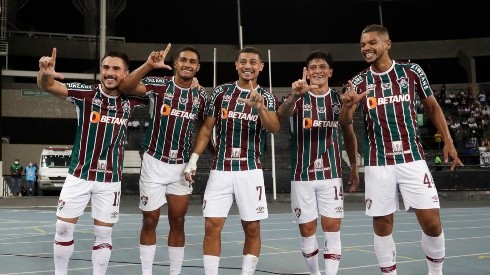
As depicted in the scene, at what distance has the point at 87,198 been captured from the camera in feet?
19.1

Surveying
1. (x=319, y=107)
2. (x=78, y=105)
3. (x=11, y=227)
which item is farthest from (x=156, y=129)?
(x=11, y=227)

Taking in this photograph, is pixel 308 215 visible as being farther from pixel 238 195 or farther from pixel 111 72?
pixel 111 72

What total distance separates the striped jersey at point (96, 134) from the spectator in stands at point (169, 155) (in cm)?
31

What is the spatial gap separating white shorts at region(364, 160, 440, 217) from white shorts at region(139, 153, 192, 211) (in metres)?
2.01

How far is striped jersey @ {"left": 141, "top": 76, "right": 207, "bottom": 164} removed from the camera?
608 centimetres

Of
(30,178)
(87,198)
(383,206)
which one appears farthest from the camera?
(30,178)

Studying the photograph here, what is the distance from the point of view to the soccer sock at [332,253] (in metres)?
5.85

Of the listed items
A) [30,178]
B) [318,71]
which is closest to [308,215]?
[318,71]

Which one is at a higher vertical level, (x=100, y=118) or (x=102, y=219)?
(x=100, y=118)

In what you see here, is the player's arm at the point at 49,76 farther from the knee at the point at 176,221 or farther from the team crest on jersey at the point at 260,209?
the team crest on jersey at the point at 260,209

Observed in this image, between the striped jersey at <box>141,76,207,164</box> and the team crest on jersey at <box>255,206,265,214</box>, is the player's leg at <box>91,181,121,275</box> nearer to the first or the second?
the striped jersey at <box>141,76,207,164</box>

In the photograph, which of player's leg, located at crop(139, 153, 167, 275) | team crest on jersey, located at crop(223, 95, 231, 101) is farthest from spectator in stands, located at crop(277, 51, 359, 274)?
player's leg, located at crop(139, 153, 167, 275)

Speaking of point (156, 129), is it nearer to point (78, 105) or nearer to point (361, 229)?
point (78, 105)

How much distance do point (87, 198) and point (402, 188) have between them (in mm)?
3203
